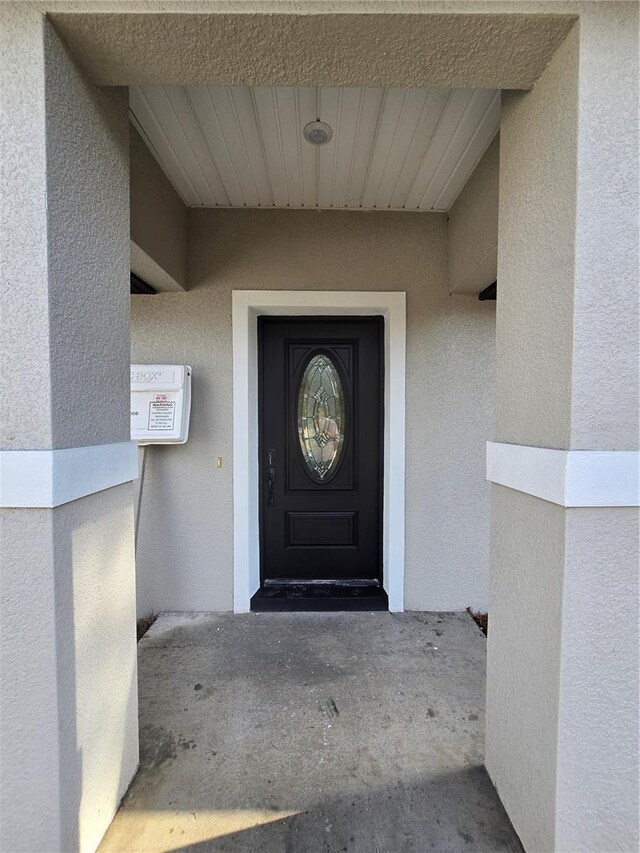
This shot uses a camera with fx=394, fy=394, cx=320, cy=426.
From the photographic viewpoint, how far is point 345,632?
8.39ft

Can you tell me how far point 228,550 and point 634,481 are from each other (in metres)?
2.42

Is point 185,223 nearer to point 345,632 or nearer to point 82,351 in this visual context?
point 82,351

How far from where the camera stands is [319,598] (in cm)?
289

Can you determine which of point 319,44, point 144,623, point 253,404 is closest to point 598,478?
point 319,44

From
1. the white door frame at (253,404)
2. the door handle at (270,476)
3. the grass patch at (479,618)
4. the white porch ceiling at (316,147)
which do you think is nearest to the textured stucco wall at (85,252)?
the white porch ceiling at (316,147)

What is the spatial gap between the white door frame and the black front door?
18cm

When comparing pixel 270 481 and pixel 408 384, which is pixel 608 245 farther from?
pixel 270 481

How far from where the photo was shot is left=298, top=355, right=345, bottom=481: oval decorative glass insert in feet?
10.0

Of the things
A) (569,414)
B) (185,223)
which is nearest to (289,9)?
(569,414)

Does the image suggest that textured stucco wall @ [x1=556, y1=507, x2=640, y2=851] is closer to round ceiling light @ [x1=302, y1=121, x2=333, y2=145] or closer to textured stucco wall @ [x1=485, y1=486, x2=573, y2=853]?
textured stucco wall @ [x1=485, y1=486, x2=573, y2=853]

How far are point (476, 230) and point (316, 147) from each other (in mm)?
992

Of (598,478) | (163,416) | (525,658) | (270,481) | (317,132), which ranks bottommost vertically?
(525,658)

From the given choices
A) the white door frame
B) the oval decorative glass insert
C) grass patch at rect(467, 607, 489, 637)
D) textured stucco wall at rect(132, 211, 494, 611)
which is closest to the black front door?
the oval decorative glass insert

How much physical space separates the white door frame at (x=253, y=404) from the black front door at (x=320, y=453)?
7.0 inches
